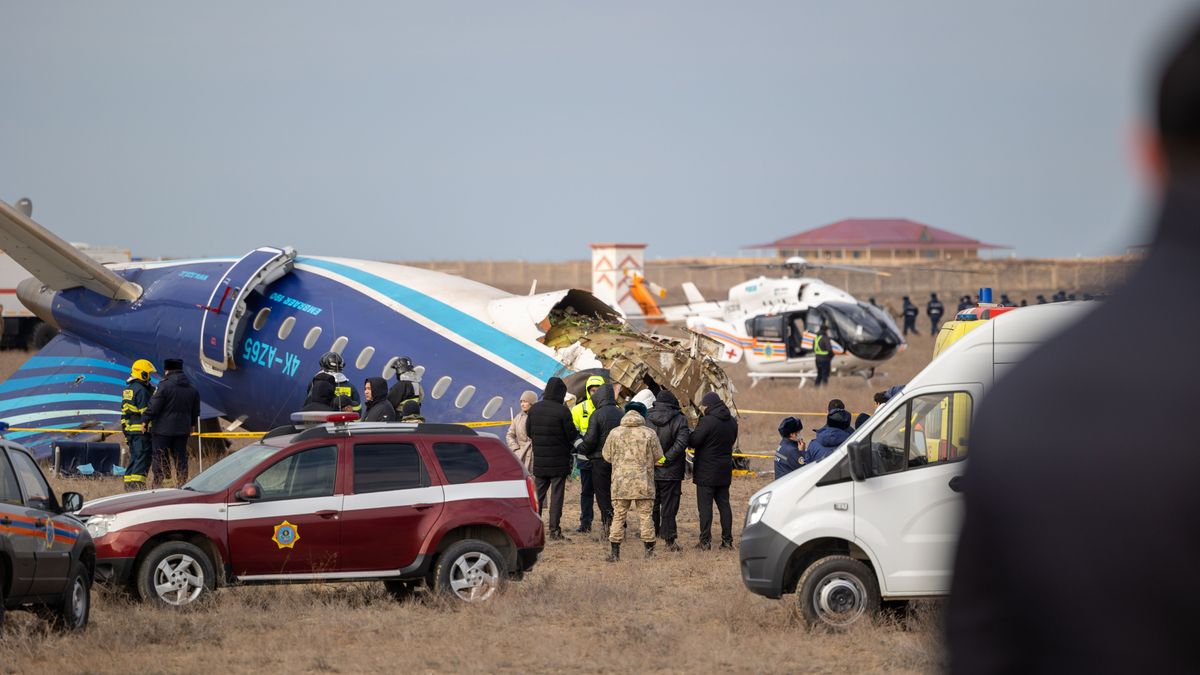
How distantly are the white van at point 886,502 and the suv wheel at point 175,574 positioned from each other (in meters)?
4.69

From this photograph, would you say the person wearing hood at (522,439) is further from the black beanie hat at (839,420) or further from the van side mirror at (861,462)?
the van side mirror at (861,462)

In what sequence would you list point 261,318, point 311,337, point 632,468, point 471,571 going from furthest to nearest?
1. point 261,318
2. point 311,337
3. point 632,468
4. point 471,571

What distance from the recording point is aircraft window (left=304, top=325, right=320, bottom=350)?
67.8 feet

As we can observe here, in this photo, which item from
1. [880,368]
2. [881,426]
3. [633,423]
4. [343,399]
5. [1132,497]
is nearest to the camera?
[1132,497]

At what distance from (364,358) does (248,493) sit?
815cm

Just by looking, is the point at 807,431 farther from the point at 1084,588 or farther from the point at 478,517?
the point at 1084,588

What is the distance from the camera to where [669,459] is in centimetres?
1568

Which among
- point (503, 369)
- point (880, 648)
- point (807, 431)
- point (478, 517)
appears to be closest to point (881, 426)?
point (880, 648)

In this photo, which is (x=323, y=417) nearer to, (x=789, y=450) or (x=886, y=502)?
(x=789, y=450)

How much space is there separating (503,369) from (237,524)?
7.68 meters

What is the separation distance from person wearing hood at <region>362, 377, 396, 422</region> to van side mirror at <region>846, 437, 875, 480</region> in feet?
24.2

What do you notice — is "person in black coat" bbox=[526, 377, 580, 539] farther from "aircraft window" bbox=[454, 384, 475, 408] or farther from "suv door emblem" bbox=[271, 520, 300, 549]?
"suv door emblem" bbox=[271, 520, 300, 549]

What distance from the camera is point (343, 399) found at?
60.5ft

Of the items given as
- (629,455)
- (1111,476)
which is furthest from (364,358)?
(1111,476)
